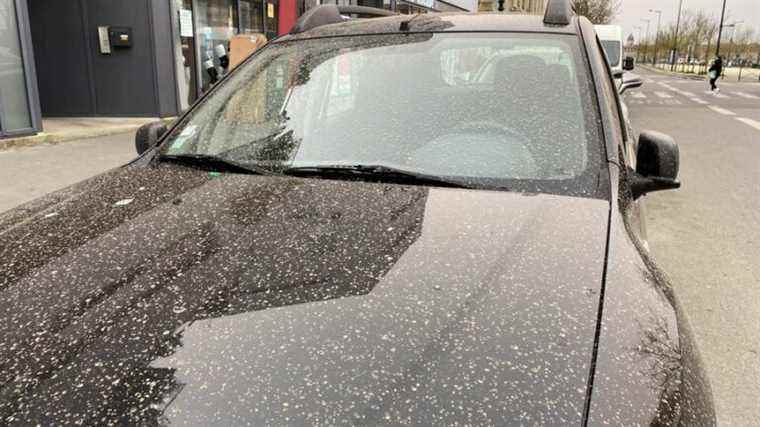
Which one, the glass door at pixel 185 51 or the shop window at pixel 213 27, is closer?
the glass door at pixel 185 51

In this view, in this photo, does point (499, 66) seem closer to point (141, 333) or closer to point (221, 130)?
point (221, 130)

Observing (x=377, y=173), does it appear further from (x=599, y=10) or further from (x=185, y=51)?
(x=599, y=10)

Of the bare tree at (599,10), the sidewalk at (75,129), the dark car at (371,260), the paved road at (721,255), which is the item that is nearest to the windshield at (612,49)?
the paved road at (721,255)

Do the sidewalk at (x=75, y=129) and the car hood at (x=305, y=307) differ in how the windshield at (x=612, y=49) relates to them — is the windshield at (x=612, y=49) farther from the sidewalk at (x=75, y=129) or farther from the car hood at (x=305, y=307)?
the car hood at (x=305, y=307)

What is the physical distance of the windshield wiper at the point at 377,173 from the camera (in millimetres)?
1886

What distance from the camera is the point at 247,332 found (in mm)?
1139

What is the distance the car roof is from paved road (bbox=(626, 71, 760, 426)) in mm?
1772

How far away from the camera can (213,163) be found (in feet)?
7.00

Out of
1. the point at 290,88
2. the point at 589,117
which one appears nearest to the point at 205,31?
the point at 290,88

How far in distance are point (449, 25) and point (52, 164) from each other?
654 centimetres

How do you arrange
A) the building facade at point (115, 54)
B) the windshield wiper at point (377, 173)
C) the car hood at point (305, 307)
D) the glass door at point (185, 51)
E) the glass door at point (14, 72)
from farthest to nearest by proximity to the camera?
1. the glass door at point (185, 51)
2. the building facade at point (115, 54)
3. the glass door at point (14, 72)
4. the windshield wiper at point (377, 173)
5. the car hood at point (305, 307)

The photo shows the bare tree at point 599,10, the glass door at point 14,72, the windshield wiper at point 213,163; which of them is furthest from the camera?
the bare tree at point 599,10

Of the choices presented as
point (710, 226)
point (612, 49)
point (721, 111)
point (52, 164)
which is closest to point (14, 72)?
point (52, 164)

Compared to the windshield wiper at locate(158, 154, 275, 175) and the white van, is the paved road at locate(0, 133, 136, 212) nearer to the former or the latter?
the windshield wiper at locate(158, 154, 275, 175)
